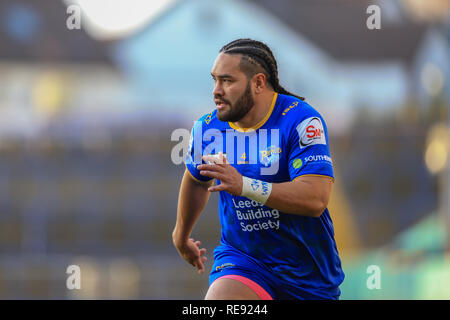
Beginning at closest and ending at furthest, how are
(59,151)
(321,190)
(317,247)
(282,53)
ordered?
(321,190), (317,247), (59,151), (282,53)

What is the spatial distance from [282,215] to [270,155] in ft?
1.22

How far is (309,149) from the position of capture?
3814 millimetres

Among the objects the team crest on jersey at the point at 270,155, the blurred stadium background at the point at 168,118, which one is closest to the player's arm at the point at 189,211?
the team crest on jersey at the point at 270,155

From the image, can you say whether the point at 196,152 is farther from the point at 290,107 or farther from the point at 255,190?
the point at 255,190

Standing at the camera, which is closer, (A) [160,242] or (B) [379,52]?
(A) [160,242]

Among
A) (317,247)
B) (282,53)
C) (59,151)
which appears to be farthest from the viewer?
(282,53)

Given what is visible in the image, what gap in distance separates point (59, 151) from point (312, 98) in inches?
464

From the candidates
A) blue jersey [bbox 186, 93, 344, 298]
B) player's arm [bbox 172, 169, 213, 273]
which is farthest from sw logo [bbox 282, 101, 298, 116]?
player's arm [bbox 172, 169, 213, 273]

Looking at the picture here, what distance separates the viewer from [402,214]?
3053 cm

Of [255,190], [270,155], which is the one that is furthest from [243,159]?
[255,190]

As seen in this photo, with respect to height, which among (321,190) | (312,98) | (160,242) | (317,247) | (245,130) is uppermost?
(312,98)

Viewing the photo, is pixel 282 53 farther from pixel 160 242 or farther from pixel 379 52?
pixel 160 242

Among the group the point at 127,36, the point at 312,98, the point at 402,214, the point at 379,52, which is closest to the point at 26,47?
the point at 127,36

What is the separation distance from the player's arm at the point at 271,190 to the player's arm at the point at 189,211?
33.3 inches
